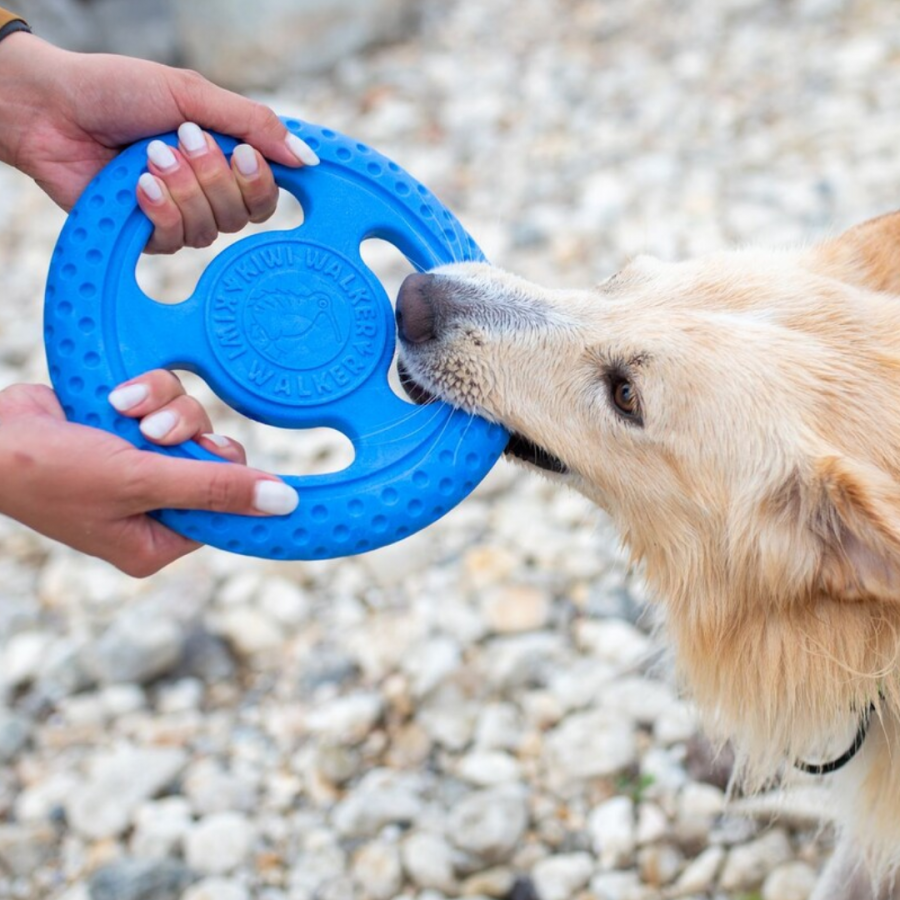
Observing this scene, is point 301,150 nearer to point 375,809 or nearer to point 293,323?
point 293,323

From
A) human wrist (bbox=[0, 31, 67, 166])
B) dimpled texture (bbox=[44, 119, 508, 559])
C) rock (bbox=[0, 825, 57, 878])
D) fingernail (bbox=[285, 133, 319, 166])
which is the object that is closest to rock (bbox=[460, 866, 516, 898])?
dimpled texture (bbox=[44, 119, 508, 559])

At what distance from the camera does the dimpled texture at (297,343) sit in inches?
96.0

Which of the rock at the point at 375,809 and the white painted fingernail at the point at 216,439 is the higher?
the white painted fingernail at the point at 216,439

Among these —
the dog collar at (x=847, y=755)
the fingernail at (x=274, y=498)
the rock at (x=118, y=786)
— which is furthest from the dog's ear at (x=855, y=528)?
the rock at (x=118, y=786)

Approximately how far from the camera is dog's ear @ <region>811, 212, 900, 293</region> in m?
2.92

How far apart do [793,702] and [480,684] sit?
4.52ft

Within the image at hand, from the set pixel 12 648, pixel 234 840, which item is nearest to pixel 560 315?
pixel 234 840

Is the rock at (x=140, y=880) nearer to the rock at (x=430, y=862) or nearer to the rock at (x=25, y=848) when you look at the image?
the rock at (x=25, y=848)

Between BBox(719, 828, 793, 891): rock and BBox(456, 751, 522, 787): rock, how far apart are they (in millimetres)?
679

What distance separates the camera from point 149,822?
335 centimetres

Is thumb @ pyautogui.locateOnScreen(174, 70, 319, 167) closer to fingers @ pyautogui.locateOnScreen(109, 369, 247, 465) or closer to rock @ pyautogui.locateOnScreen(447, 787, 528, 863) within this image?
fingers @ pyautogui.locateOnScreen(109, 369, 247, 465)

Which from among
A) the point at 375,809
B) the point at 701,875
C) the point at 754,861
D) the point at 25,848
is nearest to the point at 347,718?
the point at 375,809

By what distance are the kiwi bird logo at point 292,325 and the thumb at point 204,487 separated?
0.42 meters

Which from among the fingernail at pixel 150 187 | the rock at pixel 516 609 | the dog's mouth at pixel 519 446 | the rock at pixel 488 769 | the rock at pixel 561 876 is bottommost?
the rock at pixel 561 876
